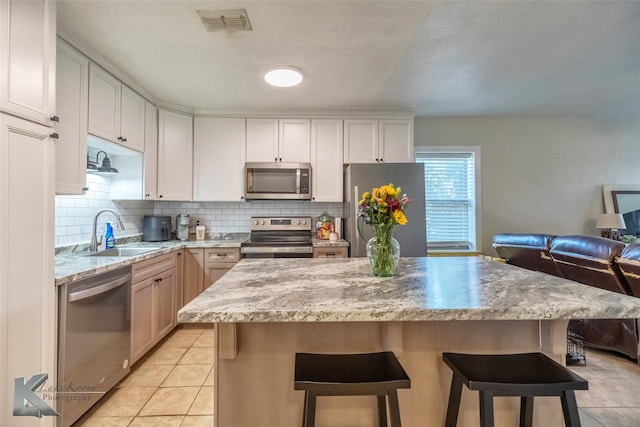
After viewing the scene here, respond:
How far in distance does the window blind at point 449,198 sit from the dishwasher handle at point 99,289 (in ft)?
11.3

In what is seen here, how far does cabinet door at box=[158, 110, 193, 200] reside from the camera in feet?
10.7

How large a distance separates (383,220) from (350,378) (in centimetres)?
67

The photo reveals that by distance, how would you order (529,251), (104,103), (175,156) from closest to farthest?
(104,103), (529,251), (175,156)

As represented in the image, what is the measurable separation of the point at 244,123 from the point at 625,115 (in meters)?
4.91

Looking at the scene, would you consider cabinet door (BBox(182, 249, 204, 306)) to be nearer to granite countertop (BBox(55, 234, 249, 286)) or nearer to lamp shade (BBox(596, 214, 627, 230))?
granite countertop (BBox(55, 234, 249, 286))

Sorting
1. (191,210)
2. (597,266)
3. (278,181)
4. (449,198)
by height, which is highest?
(278,181)

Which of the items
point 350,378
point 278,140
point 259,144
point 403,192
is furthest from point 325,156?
point 350,378

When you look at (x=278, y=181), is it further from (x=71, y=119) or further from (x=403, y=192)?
(x=71, y=119)

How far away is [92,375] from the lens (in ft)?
5.89

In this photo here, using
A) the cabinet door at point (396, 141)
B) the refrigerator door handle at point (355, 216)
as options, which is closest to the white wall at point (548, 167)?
the cabinet door at point (396, 141)

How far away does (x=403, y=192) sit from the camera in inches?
124

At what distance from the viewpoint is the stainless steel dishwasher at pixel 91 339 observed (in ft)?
5.23

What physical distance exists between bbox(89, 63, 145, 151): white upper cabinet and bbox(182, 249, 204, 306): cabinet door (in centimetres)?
119

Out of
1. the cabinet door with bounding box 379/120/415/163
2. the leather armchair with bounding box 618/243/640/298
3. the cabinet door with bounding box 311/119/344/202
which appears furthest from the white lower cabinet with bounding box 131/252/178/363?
the leather armchair with bounding box 618/243/640/298
